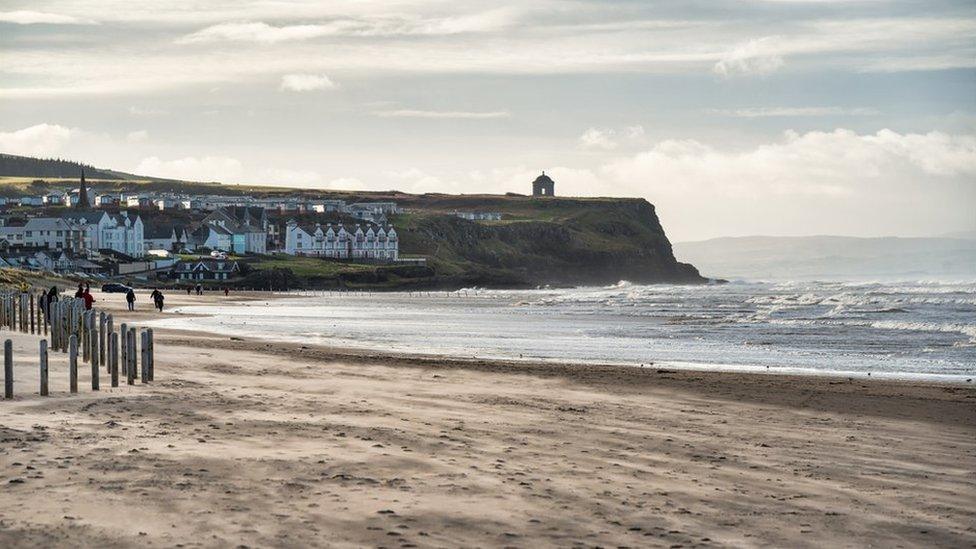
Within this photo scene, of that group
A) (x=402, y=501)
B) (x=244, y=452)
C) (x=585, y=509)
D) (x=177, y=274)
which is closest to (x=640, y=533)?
(x=585, y=509)

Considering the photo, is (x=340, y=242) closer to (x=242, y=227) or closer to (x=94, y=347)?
(x=242, y=227)

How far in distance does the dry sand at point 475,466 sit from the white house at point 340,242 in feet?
535

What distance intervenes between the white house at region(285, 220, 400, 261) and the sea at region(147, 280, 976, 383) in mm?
116617

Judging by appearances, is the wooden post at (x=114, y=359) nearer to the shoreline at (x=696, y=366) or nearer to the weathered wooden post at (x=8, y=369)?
the weathered wooden post at (x=8, y=369)

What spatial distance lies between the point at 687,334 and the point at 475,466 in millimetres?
32271

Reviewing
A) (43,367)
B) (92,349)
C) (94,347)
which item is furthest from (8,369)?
(92,349)

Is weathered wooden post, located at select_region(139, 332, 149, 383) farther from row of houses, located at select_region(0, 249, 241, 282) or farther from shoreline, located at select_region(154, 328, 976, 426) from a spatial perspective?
row of houses, located at select_region(0, 249, 241, 282)

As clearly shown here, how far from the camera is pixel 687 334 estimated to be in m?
44.4

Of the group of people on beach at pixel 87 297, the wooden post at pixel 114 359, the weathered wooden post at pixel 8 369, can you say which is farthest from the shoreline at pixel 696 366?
the weathered wooden post at pixel 8 369

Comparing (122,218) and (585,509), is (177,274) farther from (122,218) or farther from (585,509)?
(585,509)

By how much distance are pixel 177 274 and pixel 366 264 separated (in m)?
40.1

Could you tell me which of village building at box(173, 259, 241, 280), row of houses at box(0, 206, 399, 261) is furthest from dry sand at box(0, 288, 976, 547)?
row of houses at box(0, 206, 399, 261)

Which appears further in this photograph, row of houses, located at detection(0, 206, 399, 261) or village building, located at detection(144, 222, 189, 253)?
village building, located at detection(144, 222, 189, 253)

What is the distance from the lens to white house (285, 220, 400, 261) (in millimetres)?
184375
